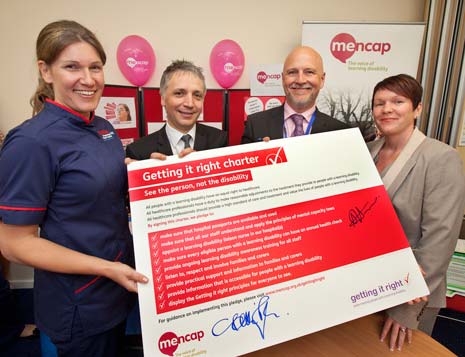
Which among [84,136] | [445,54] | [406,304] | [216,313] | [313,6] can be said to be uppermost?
[313,6]

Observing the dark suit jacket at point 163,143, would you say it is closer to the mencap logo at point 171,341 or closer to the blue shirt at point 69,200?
the blue shirt at point 69,200

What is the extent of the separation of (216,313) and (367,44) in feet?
10.2

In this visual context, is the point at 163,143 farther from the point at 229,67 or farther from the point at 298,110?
the point at 229,67

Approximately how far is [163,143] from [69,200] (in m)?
0.77

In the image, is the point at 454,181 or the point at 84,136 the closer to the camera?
the point at 84,136

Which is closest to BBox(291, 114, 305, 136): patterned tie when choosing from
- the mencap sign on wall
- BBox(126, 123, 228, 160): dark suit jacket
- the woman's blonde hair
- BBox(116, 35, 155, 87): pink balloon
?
BBox(126, 123, 228, 160): dark suit jacket

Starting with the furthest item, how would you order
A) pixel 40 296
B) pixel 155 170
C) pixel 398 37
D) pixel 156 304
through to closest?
pixel 398 37 → pixel 40 296 → pixel 155 170 → pixel 156 304

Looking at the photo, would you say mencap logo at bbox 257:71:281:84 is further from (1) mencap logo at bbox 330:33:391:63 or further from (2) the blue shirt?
(2) the blue shirt

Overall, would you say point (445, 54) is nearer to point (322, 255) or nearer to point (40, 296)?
point (322, 255)

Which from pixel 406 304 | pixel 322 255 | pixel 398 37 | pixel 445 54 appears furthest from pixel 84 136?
pixel 445 54

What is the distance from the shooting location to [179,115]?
170 cm

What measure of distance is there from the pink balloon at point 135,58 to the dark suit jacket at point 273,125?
154 centimetres

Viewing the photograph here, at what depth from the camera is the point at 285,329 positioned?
3.29 ft

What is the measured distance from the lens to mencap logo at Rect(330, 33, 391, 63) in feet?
9.63
